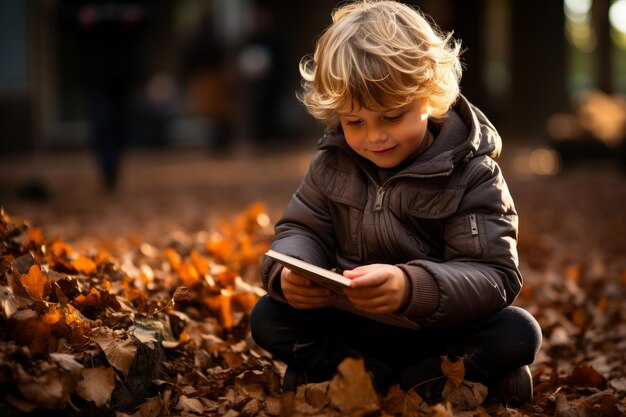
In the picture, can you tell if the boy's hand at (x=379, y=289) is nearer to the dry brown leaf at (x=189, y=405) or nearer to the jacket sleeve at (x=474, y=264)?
the jacket sleeve at (x=474, y=264)

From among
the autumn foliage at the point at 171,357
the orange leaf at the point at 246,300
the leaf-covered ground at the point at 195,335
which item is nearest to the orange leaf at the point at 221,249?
the leaf-covered ground at the point at 195,335

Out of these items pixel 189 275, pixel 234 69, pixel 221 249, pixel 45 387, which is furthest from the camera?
pixel 234 69

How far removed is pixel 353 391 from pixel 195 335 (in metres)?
1.00

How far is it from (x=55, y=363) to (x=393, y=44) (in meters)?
1.30

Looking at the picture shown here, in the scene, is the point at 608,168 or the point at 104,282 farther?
the point at 608,168

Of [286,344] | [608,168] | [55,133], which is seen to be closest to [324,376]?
[286,344]

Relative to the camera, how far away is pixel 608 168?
11.2 meters

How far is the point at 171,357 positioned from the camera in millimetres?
3035

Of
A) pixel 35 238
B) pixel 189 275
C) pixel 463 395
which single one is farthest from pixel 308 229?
pixel 35 238

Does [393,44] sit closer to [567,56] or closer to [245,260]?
[245,260]

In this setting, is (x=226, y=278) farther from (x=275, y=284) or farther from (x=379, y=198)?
(x=379, y=198)

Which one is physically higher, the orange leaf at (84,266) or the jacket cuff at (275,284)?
the jacket cuff at (275,284)

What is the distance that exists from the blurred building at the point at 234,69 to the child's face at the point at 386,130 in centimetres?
1153

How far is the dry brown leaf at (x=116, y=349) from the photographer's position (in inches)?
101
